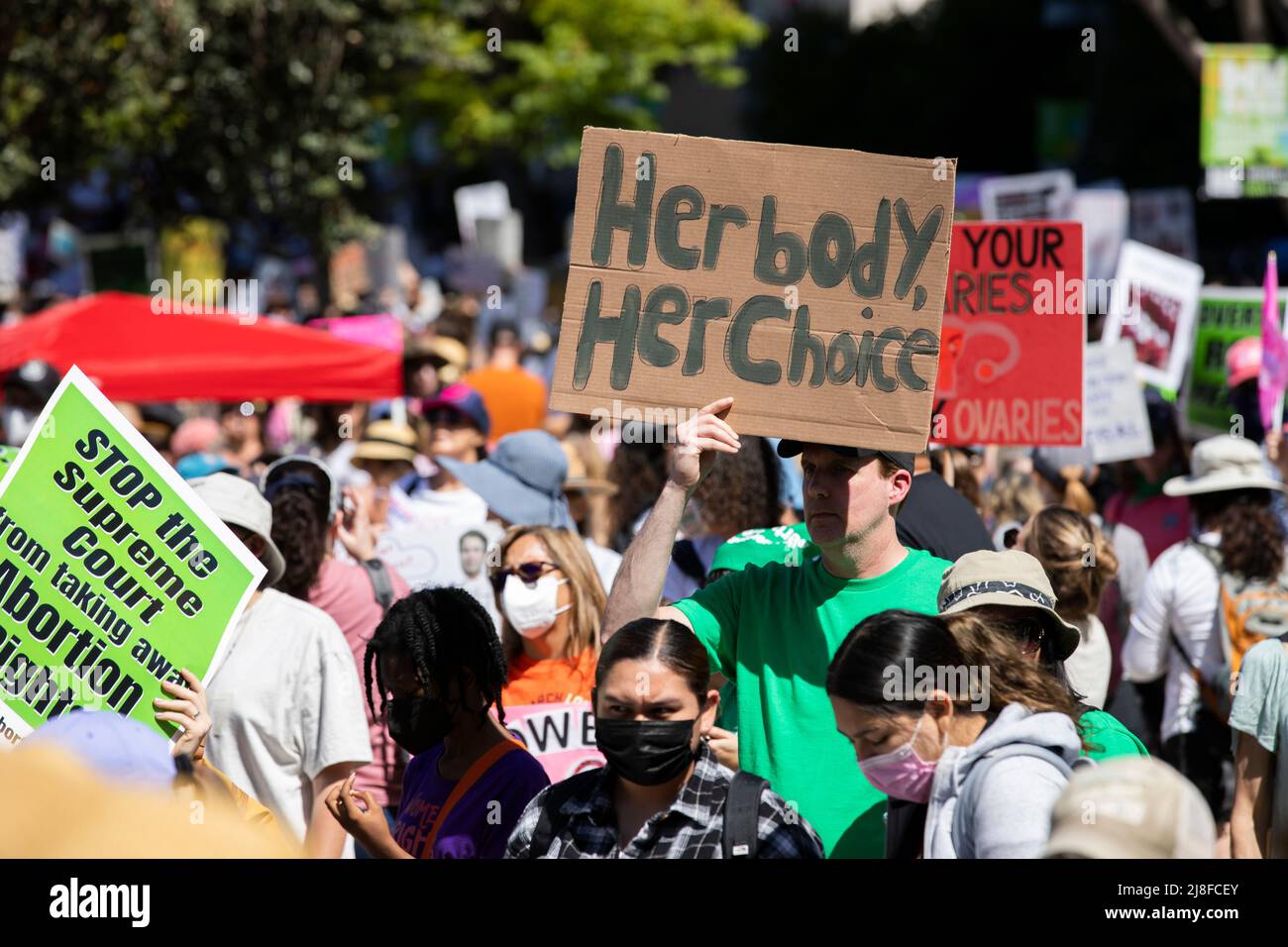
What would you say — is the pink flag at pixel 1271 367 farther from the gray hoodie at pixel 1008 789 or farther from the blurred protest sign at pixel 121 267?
the blurred protest sign at pixel 121 267

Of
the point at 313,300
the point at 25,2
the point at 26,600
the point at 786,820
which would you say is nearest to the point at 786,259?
the point at 786,820

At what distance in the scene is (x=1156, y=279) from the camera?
8.95 metres

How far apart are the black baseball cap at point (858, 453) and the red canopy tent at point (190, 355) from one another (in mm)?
5750

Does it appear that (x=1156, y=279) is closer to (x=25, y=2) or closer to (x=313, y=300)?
(x=25, y=2)

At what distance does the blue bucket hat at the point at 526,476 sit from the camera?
6227mm

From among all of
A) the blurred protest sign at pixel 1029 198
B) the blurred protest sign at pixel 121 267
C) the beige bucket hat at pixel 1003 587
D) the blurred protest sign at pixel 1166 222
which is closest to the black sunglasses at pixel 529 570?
the beige bucket hat at pixel 1003 587

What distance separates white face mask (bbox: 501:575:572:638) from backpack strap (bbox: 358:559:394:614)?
579mm

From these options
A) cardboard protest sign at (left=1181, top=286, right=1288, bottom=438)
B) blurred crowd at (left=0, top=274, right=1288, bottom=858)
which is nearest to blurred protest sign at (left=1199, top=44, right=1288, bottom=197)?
cardboard protest sign at (left=1181, top=286, right=1288, bottom=438)

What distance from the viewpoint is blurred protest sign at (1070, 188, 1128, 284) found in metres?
13.3

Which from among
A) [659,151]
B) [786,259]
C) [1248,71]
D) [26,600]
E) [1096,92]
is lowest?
[26,600]

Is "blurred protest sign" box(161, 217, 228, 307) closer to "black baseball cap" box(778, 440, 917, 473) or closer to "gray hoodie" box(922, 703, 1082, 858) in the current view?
"black baseball cap" box(778, 440, 917, 473)

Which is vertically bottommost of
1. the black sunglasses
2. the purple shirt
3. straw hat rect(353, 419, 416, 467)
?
the purple shirt
